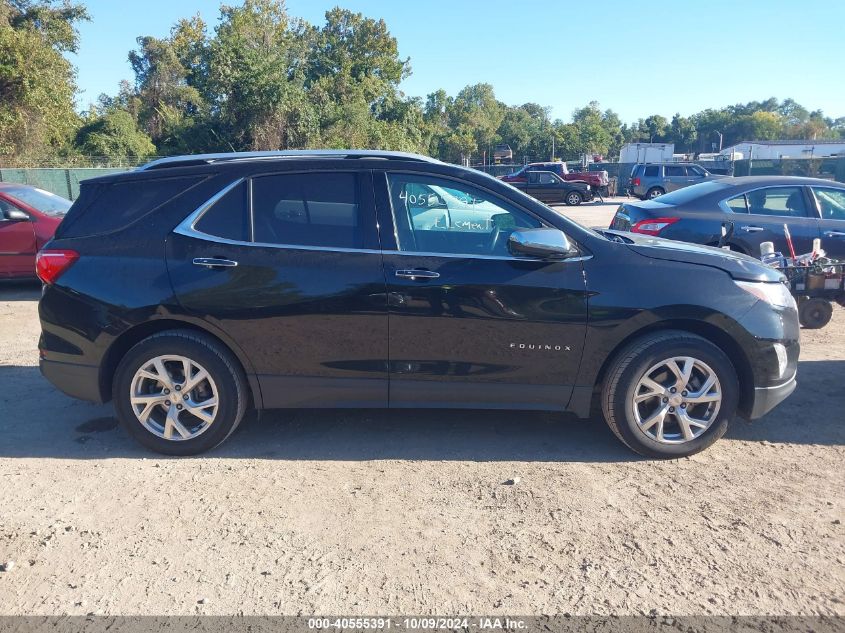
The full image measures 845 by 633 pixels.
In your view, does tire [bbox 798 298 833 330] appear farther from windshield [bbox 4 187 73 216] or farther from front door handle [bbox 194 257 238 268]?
windshield [bbox 4 187 73 216]

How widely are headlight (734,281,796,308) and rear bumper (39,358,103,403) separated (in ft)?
13.5

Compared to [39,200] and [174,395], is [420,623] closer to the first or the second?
[174,395]

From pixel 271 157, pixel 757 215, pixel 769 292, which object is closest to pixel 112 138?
pixel 757 215

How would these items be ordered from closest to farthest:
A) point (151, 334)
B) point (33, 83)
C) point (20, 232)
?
point (151, 334)
point (20, 232)
point (33, 83)

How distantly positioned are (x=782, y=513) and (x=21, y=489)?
4249 millimetres

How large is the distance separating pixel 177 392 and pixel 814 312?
5932 mm

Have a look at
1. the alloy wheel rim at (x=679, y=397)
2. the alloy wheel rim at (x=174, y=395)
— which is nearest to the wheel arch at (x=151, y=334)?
the alloy wheel rim at (x=174, y=395)

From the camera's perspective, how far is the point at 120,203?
4355 mm

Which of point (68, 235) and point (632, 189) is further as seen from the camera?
point (632, 189)

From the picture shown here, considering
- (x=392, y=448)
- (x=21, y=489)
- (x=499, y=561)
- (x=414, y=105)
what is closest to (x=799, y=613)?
(x=499, y=561)

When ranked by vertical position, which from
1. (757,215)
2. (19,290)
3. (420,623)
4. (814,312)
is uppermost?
(757,215)

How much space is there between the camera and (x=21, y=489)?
3873 millimetres

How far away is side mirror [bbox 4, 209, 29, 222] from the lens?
932 centimetres

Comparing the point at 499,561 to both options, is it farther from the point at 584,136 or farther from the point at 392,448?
the point at 584,136
